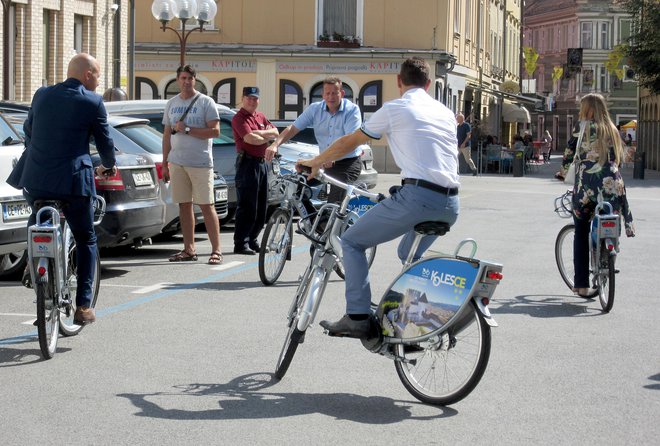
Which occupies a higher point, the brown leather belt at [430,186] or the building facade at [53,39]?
the building facade at [53,39]

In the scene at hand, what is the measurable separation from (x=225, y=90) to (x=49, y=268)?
39.5m

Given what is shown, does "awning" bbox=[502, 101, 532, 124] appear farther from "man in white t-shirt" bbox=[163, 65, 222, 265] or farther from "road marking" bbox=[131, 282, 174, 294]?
"road marking" bbox=[131, 282, 174, 294]

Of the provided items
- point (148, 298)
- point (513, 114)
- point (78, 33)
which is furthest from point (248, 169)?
point (513, 114)

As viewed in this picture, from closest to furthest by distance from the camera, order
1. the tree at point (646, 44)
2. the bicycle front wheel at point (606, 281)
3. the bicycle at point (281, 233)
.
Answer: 1. the bicycle front wheel at point (606, 281)
2. the bicycle at point (281, 233)
3. the tree at point (646, 44)

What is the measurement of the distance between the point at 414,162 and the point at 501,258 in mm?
7637

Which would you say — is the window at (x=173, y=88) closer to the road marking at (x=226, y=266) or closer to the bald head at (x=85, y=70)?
the road marking at (x=226, y=266)

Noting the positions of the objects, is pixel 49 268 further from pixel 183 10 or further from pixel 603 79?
pixel 603 79

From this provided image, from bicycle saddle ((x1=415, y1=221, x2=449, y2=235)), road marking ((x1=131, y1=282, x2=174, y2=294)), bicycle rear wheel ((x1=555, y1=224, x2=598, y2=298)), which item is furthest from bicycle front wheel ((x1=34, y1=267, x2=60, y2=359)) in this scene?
bicycle rear wheel ((x1=555, y1=224, x2=598, y2=298))

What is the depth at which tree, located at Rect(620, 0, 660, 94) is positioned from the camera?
1801 inches

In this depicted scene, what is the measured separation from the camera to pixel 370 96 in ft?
150

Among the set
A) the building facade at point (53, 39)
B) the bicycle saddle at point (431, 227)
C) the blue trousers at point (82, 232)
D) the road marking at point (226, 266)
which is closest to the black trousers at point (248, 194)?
the road marking at point (226, 266)

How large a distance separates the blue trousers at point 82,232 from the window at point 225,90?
127 feet

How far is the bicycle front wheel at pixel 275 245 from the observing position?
11.5 meters

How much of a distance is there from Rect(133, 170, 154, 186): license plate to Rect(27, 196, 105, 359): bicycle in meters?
4.02
